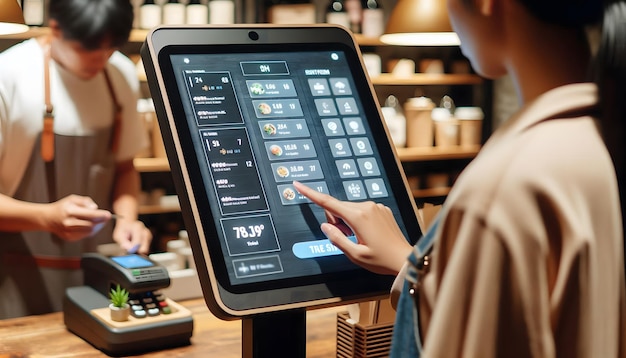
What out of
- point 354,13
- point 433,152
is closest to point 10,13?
point 354,13

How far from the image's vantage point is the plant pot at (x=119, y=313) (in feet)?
4.59

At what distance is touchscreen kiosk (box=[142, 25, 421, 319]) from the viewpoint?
3.03ft

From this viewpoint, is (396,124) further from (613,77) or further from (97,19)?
(613,77)

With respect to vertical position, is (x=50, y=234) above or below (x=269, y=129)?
below

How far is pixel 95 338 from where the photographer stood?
55.1 inches

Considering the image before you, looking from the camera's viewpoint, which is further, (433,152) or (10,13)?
(433,152)

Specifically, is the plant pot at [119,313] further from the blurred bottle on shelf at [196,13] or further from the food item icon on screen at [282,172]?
the blurred bottle on shelf at [196,13]

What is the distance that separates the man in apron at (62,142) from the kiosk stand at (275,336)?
1379mm

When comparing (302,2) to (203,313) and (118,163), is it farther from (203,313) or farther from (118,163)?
(203,313)

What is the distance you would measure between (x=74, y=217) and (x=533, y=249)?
6.02ft

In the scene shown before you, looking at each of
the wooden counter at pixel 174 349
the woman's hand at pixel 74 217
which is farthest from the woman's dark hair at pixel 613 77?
the woman's hand at pixel 74 217

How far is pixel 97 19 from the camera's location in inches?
94.7

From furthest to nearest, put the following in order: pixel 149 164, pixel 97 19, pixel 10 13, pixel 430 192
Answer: pixel 430 192, pixel 149 164, pixel 97 19, pixel 10 13

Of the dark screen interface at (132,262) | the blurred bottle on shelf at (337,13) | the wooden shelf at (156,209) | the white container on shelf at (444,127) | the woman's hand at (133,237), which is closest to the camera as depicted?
the dark screen interface at (132,262)
